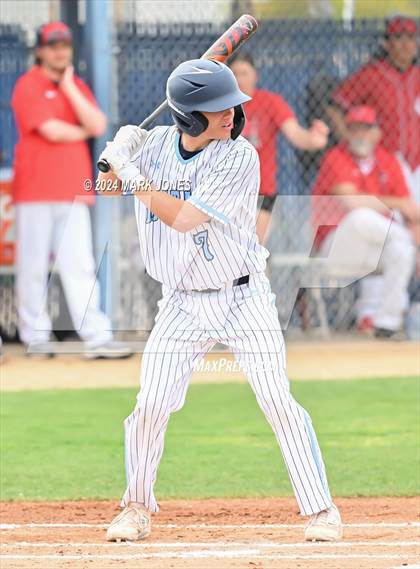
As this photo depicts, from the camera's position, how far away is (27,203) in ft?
33.3

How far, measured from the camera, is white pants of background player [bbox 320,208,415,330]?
10.2m

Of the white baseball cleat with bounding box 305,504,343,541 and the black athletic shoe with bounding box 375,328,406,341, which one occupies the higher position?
the white baseball cleat with bounding box 305,504,343,541

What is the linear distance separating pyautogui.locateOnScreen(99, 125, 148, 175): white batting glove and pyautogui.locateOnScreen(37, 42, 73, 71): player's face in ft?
15.6

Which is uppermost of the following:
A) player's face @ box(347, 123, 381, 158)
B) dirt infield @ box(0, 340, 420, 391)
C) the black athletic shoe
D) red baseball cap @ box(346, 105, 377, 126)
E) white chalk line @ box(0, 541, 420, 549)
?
red baseball cap @ box(346, 105, 377, 126)

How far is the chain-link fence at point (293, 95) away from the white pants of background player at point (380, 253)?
8cm

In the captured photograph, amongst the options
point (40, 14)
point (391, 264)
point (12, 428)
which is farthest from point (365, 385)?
point (40, 14)

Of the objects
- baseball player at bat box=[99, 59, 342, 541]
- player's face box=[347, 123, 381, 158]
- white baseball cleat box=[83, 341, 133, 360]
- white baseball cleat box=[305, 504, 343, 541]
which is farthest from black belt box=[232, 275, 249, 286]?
player's face box=[347, 123, 381, 158]

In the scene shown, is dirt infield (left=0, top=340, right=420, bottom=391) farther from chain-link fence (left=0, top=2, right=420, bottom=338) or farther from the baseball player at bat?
the baseball player at bat

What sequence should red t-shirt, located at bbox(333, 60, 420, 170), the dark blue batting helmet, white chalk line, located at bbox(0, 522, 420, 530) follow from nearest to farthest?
1. the dark blue batting helmet
2. white chalk line, located at bbox(0, 522, 420, 530)
3. red t-shirt, located at bbox(333, 60, 420, 170)

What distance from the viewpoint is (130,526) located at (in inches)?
214

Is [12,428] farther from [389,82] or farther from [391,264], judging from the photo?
[389,82]

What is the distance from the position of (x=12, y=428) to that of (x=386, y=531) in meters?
3.09

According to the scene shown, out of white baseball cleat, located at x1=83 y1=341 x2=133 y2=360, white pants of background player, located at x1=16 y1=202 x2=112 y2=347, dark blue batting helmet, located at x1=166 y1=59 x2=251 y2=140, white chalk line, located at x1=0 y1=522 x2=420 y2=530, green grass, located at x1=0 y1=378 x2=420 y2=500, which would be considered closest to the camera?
dark blue batting helmet, located at x1=166 y1=59 x2=251 y2=140

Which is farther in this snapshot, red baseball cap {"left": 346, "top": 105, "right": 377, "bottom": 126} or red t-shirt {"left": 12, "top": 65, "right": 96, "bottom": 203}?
red baseball cap {"left": 346, "top": 105, "right": 377, "bottom": 126}
